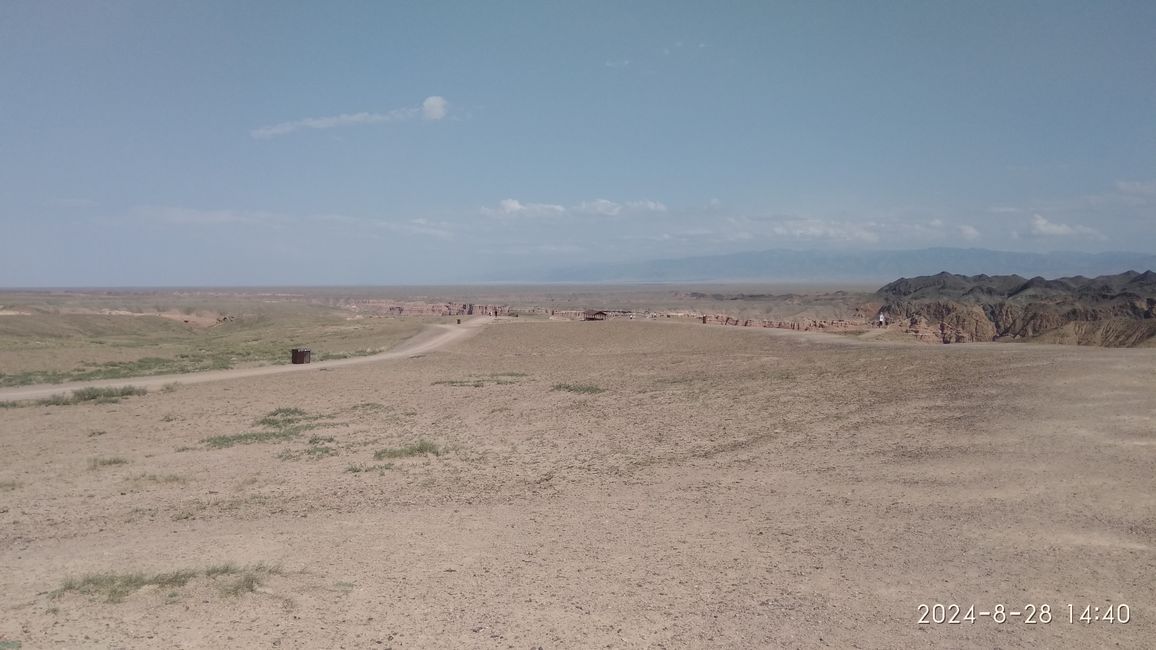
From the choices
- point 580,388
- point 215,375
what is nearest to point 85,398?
point 215,375

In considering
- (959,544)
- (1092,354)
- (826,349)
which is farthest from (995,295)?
(959,544)

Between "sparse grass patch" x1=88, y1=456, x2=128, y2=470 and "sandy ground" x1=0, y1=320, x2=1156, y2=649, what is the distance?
13cm

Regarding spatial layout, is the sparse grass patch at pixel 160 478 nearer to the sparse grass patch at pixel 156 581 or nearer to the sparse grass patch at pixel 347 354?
the sparse grass patch at pixel 156 581

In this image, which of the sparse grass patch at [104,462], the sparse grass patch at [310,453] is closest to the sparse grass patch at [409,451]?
the sparse grass patch at [310,453]

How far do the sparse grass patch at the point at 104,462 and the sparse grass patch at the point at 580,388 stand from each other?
434 inches

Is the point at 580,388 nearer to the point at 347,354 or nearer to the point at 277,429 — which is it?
the point at 277,429

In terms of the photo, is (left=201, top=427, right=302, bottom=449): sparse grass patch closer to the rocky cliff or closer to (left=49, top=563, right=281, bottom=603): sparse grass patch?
(left=49, top=563, right=281, bottom=603): sparse grass patch

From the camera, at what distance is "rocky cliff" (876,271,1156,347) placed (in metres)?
34.2

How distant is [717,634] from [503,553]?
2705mm

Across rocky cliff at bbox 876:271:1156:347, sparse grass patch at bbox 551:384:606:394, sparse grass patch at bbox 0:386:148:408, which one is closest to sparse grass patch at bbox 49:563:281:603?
sparse grass patch at bbox 551:384:606:394

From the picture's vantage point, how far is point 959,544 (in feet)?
25.4

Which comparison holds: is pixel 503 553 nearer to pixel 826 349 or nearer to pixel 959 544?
pixel 959 544

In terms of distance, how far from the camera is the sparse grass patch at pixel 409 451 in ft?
43.6
